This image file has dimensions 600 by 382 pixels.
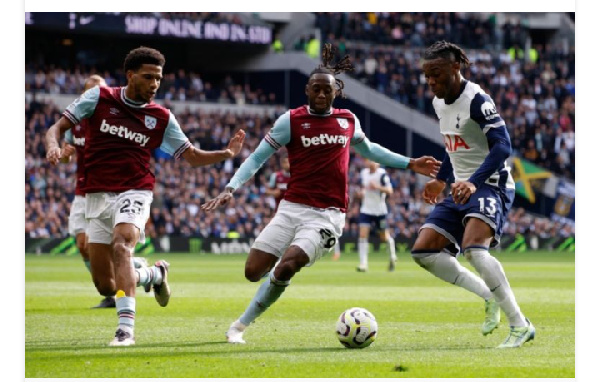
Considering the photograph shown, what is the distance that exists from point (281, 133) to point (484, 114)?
1.74 m

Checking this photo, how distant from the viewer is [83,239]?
13039 mm

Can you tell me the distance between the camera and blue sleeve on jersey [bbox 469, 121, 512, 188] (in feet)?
30.1

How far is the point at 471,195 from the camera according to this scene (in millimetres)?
9469

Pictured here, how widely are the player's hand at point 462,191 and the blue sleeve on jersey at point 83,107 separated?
3166 mm

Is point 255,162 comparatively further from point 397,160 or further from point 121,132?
point 397,160

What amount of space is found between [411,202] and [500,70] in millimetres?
7329

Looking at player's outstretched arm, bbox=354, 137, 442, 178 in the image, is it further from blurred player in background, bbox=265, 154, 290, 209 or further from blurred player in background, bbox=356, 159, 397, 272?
blurred player in background, bbox=356, 159, 397, 272

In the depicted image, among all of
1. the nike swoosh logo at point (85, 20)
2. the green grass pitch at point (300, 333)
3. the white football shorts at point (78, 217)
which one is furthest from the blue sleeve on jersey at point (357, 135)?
the nike swoosh logo at point (85, 20)

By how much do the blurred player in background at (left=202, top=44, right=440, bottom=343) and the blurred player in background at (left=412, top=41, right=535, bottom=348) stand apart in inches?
31.7

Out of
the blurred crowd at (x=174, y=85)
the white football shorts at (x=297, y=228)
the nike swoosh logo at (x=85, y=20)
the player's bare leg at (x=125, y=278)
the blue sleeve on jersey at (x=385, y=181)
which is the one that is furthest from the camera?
the nike swoosh logo at (x=85, y=20)

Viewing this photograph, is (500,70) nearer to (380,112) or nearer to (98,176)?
(380,112)

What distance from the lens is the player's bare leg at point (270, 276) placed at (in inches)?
373

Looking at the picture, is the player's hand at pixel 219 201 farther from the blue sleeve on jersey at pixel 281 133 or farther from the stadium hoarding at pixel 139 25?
the stadium hoarding at pixel 139 25

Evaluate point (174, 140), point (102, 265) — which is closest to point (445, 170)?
point (174, 140)
